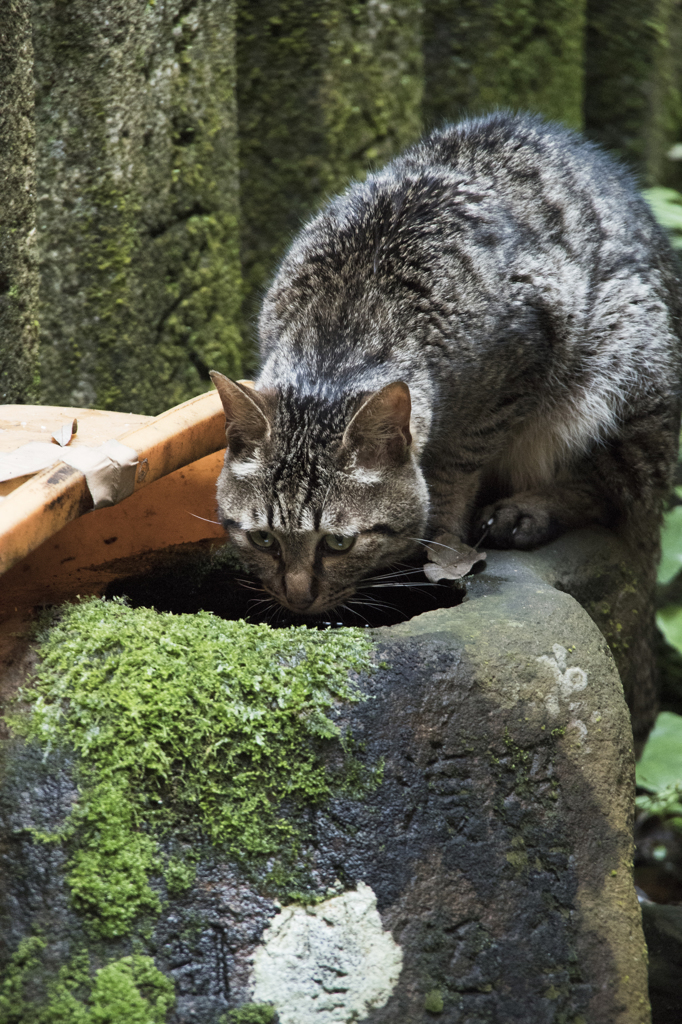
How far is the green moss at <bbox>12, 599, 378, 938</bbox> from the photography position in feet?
5.57

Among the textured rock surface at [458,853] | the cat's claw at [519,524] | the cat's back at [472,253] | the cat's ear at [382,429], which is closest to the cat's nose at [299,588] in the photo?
the cat's ear at [382,429]

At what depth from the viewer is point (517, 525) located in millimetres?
3062

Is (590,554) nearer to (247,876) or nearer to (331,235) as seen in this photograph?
(331,235)

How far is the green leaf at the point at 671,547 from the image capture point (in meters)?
3.98

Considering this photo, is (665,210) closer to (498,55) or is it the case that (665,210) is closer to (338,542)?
(498,55)

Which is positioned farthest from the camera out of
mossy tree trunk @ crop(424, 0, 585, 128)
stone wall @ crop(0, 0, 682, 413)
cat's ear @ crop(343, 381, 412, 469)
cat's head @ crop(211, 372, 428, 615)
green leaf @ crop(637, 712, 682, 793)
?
mossy tree trunk @ crop(424, 0, 585, 128)

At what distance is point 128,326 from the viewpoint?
12.1ft

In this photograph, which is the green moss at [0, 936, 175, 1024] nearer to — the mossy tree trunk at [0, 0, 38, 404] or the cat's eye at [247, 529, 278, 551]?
the cat's eye at [247, 529, 278, 551]

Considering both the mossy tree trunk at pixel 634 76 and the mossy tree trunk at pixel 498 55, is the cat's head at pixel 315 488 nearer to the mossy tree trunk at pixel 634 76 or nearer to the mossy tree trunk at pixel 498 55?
the mossy tree trunk at pixel 498 55

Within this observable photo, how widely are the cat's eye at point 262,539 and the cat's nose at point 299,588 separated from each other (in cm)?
12

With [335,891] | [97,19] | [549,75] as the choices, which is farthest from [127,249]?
[549,75]

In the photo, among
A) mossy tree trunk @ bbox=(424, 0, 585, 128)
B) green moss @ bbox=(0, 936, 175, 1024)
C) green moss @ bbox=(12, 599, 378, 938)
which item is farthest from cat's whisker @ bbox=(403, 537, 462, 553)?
mossy tree trunk @ bbox=(424, 0, 585, 128)

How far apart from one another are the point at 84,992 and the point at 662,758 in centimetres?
286

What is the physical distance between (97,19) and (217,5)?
30.7 inches
